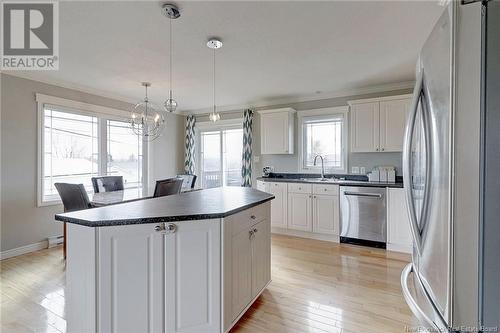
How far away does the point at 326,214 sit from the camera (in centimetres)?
402

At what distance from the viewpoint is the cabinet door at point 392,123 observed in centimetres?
378

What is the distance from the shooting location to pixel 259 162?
536cm

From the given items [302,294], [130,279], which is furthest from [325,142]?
[130,279]

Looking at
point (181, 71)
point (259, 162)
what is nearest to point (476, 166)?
point (181, 71)

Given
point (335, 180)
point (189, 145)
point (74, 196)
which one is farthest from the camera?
point (189, 145)

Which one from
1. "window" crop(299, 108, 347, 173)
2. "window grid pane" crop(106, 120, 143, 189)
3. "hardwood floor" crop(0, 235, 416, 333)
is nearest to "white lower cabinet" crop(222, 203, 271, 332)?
"hardwood floor" crop(0, 235, 416, 333)

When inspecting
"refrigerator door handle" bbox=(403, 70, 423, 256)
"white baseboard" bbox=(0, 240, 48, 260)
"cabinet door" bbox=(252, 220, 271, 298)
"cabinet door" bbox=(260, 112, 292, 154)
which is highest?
"cabinet door" bbox=(260, 112, 292, 154)

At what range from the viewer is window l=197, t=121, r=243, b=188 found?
5.68m

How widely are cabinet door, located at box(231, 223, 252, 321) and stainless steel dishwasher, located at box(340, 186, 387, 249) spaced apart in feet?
7.67

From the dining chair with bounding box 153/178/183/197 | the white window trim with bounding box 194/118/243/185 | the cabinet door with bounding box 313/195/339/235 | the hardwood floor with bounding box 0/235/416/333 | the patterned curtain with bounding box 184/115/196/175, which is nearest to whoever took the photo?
the hardwood floor with bounding box 0/235/416/333

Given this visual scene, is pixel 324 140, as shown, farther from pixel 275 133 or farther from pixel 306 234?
pixel 306 234

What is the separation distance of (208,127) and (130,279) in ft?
15.6

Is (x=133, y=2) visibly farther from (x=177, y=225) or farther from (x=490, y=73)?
(x=490, y=73)

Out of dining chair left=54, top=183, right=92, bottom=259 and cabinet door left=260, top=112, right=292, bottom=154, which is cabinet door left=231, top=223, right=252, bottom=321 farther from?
cabinet door left=260, top=112, right=292, bottom=154
